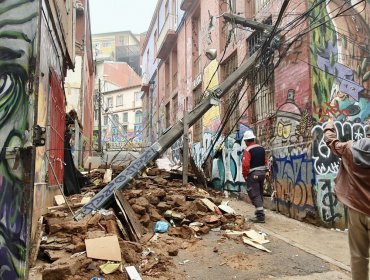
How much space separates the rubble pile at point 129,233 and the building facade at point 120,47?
196 feet

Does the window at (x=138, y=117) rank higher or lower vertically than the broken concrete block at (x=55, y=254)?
higher

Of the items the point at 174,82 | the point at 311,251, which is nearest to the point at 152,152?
the point at 311,251

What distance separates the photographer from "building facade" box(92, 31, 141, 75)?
65688 millimetres

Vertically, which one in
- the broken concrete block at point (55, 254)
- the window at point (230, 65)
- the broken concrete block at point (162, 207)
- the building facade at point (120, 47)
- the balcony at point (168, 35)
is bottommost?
the broken concrete block at point (55, 254)

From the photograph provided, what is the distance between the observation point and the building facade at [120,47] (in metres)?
65.7

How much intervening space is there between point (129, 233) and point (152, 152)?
3071mm

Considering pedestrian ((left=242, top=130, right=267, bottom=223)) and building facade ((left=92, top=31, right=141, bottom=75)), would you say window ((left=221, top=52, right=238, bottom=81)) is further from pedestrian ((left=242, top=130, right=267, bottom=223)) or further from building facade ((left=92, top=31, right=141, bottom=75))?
building facade ((left=92, top=31, right=141, bottom=75))

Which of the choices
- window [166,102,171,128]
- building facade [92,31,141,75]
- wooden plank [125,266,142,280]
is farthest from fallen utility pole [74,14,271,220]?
building facade [92,31,141,75]

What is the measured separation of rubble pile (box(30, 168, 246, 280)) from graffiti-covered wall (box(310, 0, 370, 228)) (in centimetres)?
199

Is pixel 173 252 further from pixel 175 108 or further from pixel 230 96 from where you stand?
pixel 175 108

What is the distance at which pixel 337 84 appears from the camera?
7.64 meters

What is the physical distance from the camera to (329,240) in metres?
6.24

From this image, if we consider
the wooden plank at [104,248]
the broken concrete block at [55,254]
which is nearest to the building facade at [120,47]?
the broken concrete block at [55,254]

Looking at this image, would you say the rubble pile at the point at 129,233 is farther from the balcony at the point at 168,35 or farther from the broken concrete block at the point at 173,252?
the balcony at the point at 168,35
